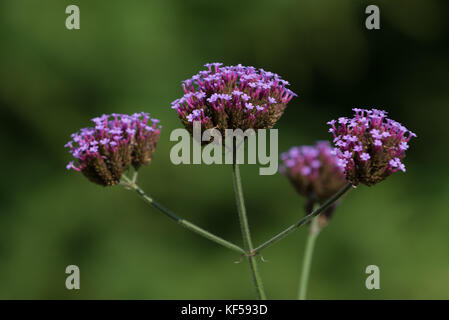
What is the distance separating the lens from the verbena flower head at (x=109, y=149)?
2473mm

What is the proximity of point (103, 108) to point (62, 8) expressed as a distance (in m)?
1.02

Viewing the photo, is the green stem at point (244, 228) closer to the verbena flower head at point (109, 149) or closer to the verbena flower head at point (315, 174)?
the verbena flower head at point (109, 149)

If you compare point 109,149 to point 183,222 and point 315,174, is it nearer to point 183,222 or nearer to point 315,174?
point 183,222

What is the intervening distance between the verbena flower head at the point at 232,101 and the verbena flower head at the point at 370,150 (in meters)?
0.33

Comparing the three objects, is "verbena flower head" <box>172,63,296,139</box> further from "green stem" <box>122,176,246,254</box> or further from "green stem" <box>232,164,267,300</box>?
"green stem" <box>122,176,246,254</box>

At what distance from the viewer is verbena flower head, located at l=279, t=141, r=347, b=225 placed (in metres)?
3.15

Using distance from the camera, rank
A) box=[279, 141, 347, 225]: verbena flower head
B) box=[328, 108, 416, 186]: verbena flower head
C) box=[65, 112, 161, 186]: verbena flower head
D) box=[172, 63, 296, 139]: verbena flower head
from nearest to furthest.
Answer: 1. box=[328, 108, 416, 186]: verbena flower head
2. box=[172, 63, 296, 139]: verbena flower head
3. box=[65, 112, 161, 186]: verbena flower head
4. box=[279, 141, 347, 225]: verbena flower head

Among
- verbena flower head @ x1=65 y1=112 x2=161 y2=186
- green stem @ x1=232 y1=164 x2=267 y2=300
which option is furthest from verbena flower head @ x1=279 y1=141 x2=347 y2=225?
verbena flower head @ x1=65 y1=112 x2=161 y2=186

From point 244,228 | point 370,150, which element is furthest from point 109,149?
point 370,150

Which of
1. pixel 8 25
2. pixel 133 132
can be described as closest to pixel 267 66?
pixel 8 25

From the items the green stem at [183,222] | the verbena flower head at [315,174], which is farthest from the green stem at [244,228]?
the verbena flower head at [315,174]

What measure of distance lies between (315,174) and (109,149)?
1.33 meters

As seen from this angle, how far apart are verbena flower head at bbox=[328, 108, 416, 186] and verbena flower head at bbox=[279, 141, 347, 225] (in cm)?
76

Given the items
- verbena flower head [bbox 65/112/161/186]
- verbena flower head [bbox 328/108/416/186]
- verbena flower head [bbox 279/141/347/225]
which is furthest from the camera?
verbena flower head [bbox 279/141/347/225]
